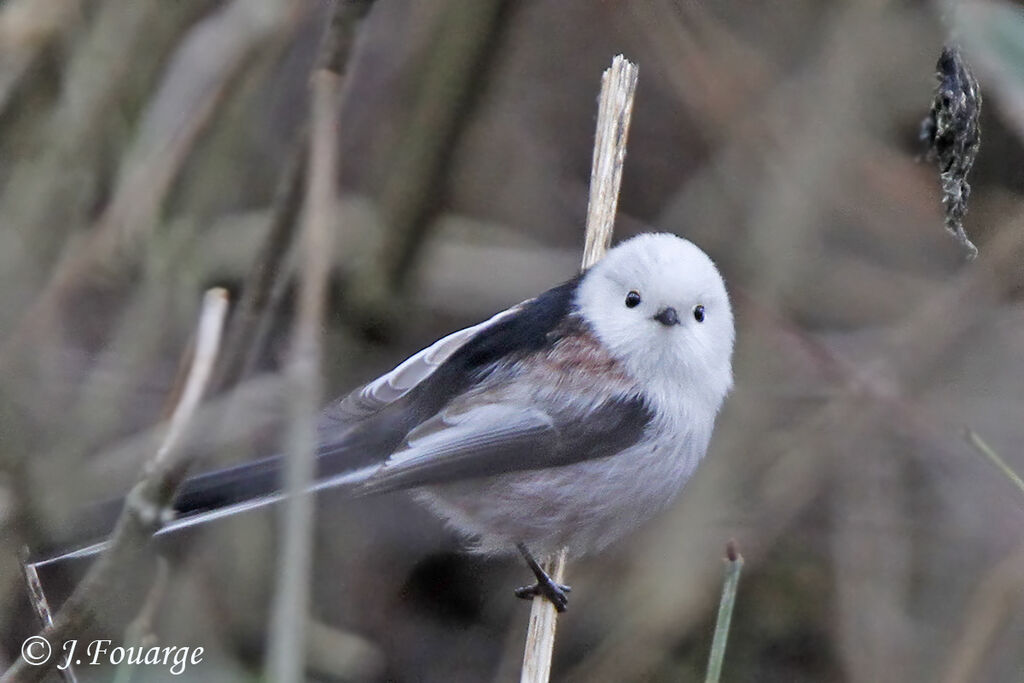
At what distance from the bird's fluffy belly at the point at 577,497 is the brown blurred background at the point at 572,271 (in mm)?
640

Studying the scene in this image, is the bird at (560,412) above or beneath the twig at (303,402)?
above

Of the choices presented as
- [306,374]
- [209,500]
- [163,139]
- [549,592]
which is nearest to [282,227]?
[306,374]

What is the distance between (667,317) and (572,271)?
0.95 meters

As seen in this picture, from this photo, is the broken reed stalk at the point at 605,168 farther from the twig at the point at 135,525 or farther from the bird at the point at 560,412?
the twig at the point at 135,525

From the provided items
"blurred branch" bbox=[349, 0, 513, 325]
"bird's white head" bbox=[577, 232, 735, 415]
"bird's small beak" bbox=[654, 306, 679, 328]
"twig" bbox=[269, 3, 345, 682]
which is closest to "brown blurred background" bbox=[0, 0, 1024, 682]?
"blurred branch" bbox=[349, 0, 513, 325]

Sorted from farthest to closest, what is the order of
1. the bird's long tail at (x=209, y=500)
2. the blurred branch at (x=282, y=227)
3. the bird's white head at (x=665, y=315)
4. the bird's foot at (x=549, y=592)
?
the bird's foot at (x=549, y=592) < the bird's white head at (x=665, y=315) < the bird's long tail at (x=209, y=500) < the blurred branch at (x=282, y=227)

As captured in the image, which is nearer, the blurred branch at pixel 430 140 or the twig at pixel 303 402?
the twig at pixel 303 402

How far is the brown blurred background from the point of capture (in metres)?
2.51

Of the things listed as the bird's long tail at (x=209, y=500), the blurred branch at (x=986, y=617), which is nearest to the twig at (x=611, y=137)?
the bird's long tail at (x=209, y=500)

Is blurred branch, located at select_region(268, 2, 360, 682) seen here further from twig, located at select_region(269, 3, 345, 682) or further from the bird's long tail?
the bird's long tail

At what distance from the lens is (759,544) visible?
2.88 meters

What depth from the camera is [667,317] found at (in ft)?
6.00

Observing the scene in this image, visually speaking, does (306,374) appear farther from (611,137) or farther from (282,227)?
(611,137)

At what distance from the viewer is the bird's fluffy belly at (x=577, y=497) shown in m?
2.01
